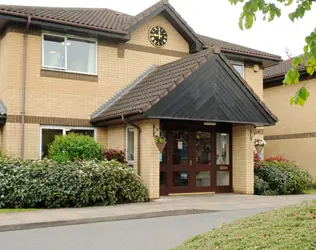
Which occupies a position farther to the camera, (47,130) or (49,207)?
(47,130)

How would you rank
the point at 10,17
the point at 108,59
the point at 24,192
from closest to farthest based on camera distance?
the point at 24,192
the point at 10,17
the point at 108,59

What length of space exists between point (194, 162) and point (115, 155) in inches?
115

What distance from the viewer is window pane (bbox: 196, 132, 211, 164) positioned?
17.2 meters

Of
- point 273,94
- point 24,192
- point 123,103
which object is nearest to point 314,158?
point 273,94

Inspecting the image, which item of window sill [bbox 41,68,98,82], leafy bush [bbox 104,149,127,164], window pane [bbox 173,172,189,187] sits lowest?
window pane [bbox 173,172,189,187]

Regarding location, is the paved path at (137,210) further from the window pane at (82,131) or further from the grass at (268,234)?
the grass at (268,234)

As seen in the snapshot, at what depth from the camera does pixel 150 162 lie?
49.1 feet

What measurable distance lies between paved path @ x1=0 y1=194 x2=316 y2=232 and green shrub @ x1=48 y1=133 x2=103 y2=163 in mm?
2543

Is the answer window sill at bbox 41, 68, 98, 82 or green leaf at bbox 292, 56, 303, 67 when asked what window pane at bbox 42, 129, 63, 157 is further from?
green leaf at bbox 292, 56, 303, 67

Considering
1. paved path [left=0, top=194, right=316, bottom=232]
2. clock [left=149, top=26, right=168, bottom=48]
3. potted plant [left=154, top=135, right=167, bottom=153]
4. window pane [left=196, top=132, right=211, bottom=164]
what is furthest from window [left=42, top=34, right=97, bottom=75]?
paved path [left=0, top=194, right=316, bottom=232]

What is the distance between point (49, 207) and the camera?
1304cm

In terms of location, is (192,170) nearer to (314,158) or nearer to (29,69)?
(29,69)

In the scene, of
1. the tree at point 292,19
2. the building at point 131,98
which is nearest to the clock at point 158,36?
the building at point 131,98

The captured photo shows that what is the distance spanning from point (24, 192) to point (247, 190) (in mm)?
8098
